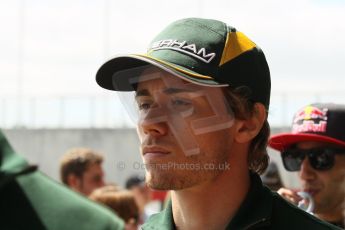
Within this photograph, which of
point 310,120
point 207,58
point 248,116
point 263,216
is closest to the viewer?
point 263,216

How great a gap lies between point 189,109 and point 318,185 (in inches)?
54.8

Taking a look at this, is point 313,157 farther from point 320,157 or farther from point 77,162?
point 77,162

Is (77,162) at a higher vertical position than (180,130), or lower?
lower

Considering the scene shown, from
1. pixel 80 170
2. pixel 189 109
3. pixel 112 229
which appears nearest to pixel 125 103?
pixel 189 109

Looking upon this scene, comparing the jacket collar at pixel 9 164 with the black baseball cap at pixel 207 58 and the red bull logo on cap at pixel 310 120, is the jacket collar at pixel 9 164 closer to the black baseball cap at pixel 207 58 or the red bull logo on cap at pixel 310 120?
the black baseball cap at pixel 207 58

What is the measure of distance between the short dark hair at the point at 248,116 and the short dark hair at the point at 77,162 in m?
3.42

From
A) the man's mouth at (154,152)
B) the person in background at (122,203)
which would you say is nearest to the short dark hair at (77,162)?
the person in background at (122,203)

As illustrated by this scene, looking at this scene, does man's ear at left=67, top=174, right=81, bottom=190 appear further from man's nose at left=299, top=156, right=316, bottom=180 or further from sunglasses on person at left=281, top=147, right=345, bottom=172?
man's nose at left=299, top=156, right=316, bottom=180

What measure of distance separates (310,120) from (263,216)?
149 cm

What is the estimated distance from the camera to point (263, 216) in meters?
2.51

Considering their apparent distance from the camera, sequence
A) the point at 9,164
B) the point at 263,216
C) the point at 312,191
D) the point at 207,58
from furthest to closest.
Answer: the point at 312,191 → the point at 207,58 → the point at 263,216 → the point at 9,164

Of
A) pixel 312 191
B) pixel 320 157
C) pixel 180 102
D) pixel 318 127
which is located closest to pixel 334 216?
pixel 312 191

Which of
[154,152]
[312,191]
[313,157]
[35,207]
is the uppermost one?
[35,207]

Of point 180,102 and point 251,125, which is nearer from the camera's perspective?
point 180,102
